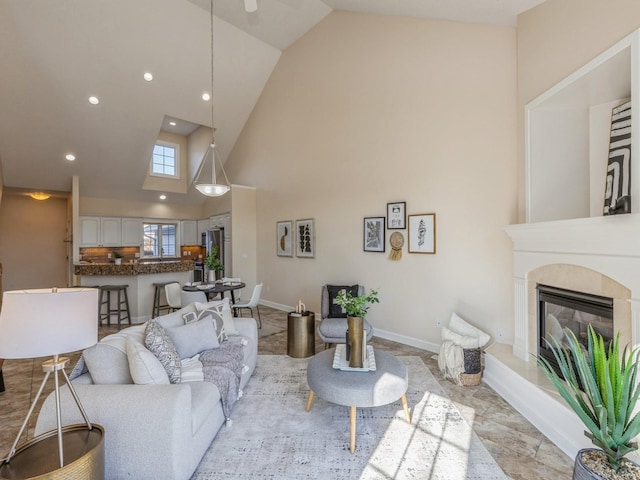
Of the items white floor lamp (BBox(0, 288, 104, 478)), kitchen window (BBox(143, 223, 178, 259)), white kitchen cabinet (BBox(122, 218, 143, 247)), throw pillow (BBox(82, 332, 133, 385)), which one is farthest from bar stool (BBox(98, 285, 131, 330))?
white floor lamp (BBox(0, 288, 104, 478))

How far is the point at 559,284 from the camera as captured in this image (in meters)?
2.87

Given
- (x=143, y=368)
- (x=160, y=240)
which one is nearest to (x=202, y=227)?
(x=160, y=240)

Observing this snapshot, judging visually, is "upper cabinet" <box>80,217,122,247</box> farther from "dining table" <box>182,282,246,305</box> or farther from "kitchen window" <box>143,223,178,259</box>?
"dining table" <box>182,282,246,305</box>

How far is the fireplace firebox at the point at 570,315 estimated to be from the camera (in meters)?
2.50

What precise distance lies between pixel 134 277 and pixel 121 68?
378 cm

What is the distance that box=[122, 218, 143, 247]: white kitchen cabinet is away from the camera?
8.39 m

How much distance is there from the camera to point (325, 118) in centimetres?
569

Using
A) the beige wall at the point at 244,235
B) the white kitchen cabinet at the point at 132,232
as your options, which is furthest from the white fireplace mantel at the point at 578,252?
the white kitchen cabinet at the point at 132,232

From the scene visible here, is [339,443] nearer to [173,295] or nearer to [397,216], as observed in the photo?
[397,216]

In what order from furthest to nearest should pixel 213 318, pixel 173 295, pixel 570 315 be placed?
pixel 173 295
pixel 213 318
pixel 570 315

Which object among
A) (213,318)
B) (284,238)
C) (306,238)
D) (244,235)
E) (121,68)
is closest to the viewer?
(213,318)

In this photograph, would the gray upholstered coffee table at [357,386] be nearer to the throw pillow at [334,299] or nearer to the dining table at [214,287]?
the throw pillow at [334,299]

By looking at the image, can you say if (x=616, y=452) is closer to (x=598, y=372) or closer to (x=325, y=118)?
(x=598, y=372)

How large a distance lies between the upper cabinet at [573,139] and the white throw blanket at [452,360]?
1.55 m
